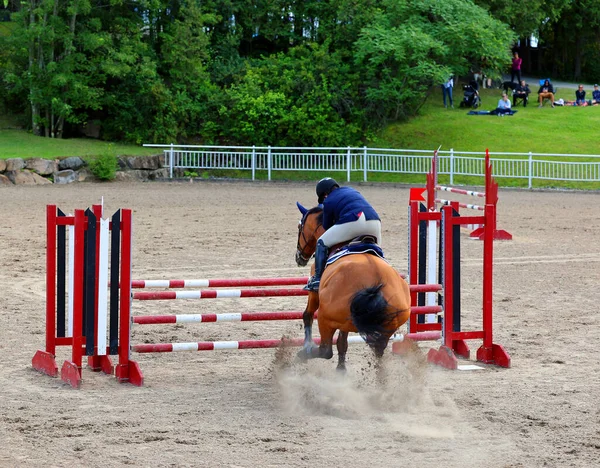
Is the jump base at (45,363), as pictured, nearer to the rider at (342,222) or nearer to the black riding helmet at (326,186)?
the rider at (342,222)

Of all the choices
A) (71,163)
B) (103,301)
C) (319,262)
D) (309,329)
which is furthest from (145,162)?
(319,262)

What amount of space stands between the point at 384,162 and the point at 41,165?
422 inches

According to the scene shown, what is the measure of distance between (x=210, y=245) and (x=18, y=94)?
19.5 metres

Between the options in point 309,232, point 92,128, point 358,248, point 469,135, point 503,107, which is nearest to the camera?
point 358,248

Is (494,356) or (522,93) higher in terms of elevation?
(522,93)

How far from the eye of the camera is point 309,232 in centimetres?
777

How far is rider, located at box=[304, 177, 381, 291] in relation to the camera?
7094 mm

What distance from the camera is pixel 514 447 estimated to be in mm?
5797

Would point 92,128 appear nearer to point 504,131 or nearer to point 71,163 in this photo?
point 71,163

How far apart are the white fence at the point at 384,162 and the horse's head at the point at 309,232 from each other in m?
20.7

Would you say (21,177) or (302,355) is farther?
(21,177)

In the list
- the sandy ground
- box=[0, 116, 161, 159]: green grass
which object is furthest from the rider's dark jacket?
box=[0, 116, 161, 159]: green grass

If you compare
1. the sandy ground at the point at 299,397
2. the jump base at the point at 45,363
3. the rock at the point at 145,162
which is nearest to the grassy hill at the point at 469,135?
the rock at the point at 145,162

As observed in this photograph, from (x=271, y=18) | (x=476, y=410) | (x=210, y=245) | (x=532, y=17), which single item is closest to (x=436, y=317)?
(x=476, y=410)
